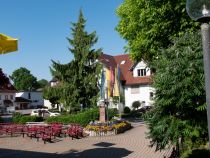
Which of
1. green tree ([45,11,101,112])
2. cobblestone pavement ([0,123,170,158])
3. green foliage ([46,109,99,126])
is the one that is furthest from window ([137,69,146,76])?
cobblestone pavement ([0,123,170,158])

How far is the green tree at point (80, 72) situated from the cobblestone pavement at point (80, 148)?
1369cm

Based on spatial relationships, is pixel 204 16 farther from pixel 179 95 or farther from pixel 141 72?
pixel 141 72

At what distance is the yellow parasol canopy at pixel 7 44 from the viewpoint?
8.89 meters

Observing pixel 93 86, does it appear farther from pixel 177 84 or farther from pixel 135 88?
pixel 177 84

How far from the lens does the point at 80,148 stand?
60.2 feet

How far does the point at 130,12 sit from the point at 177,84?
21171 mm

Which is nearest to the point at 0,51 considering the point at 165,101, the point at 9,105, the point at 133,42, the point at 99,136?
the point at 165,101

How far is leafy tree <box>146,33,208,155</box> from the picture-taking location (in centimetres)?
885

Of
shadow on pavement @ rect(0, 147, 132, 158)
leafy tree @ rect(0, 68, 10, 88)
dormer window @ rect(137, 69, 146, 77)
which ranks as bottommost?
shadow on pavement @ rect(0, 147, 132, 158)

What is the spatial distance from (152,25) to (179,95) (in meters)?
15.8

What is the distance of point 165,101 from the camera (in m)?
9.30

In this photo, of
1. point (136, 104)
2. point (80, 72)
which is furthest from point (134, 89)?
point (80, 72)

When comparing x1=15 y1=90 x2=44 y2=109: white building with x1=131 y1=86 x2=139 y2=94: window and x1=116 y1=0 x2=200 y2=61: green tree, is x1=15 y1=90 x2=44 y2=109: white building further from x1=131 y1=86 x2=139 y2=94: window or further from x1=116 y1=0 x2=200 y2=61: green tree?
x1=116 y1=0 x2=200 y2=61: green tree

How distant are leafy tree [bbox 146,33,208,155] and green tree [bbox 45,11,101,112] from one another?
26.6m
